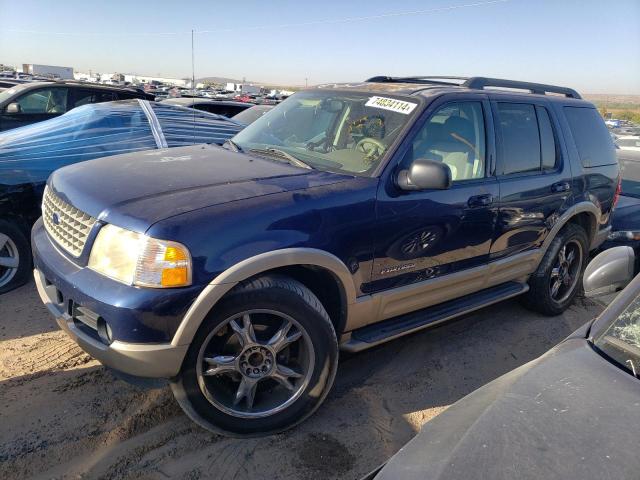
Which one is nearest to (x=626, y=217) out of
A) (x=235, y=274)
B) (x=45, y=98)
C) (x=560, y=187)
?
(x=560, y=187)

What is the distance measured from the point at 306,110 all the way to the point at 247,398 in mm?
2210

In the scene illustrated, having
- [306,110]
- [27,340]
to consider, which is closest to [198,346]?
[27,340]

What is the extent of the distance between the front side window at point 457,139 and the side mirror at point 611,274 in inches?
51.8

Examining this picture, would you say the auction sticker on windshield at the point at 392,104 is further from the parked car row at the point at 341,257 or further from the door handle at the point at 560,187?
the door handle at the point at 560,187

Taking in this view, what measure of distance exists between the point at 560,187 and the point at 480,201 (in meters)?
1.14

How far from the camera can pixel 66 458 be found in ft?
8.28

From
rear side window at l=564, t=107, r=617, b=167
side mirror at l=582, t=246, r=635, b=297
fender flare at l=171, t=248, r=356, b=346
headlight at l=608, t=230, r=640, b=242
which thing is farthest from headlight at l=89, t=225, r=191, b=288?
headlight at l=608, t=230, r=640, b=242

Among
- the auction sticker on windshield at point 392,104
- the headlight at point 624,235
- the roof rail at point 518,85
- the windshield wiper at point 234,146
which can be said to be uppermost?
the roof rail at point 518,85

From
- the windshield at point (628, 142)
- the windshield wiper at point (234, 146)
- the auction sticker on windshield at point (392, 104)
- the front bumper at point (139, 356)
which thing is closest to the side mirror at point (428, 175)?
the auction sticker on windshield at point (392, 104)

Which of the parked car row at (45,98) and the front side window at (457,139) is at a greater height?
the front side window at (457,139)

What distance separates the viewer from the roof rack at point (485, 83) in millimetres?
3932

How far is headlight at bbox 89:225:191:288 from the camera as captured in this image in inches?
91.5

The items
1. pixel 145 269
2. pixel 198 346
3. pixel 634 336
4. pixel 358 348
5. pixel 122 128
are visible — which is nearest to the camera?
pixel 634 336

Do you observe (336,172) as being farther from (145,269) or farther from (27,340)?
(27,340)
